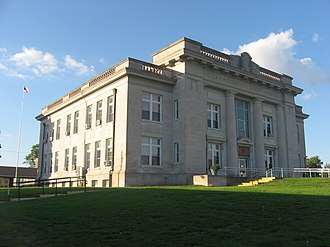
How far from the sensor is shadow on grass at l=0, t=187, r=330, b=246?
8727mm

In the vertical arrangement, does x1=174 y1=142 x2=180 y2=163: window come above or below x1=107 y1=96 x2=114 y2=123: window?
below

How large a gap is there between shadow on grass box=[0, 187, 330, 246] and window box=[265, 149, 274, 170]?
78.7 ft

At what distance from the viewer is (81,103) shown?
3856 cm

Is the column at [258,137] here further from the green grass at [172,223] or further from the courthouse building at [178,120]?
the green grass at [172,223]

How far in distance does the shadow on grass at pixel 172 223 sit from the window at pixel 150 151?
1516 cm

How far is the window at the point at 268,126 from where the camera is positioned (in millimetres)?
39969

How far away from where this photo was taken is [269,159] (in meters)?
39.7

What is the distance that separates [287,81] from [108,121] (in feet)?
70.3

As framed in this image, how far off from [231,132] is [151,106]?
8.19 m

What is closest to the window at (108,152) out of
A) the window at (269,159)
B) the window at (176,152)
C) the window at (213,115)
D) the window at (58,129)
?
the window at (176,152)

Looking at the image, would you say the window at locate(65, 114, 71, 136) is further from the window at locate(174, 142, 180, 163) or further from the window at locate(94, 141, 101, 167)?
the window at locate(174, 142, 180, 163)

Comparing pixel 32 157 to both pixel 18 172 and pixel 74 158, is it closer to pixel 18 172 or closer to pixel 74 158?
pixel 18 172

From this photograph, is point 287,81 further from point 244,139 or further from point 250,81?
point 244,139

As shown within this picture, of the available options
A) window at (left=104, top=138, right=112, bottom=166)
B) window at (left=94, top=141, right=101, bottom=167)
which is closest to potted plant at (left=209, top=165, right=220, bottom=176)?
window at (left=104, top=138, right=112, bottom=166)
